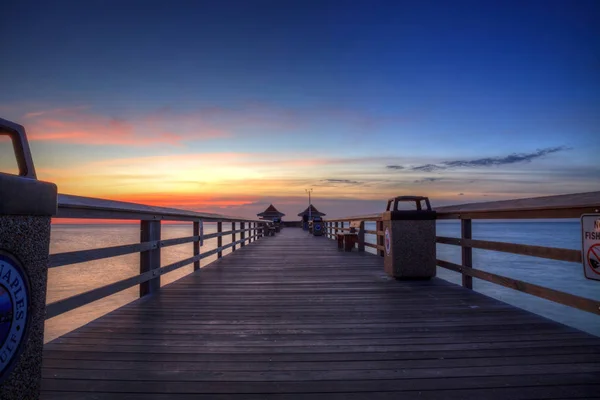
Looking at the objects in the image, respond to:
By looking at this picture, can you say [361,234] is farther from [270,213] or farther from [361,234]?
[270,213]

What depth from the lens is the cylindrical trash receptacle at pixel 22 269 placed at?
3.71 feet

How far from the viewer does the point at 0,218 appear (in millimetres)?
1150

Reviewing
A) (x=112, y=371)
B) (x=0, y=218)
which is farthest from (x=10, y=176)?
(x=112, y=371)

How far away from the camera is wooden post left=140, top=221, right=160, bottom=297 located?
452cm

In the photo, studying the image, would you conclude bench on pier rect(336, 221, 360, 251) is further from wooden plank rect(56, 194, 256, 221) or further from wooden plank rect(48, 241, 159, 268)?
wooden plank rect(48, 241, 159, 268)

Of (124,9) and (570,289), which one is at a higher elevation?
(124,9)

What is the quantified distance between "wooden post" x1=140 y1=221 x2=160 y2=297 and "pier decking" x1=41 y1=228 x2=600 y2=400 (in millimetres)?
349

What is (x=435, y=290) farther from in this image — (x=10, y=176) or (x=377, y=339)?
(x=10, y=176)

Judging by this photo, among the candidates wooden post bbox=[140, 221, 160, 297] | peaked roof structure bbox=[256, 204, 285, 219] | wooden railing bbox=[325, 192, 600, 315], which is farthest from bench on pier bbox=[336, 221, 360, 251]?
peaked roof structure bbox=[256, 204, 285, 219]

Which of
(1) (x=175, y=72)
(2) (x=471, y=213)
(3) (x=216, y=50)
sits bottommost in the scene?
(2) (x=471, y=213)

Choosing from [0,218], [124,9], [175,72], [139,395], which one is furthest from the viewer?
[175,72]

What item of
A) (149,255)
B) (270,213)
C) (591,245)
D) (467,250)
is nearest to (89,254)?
(149,255)

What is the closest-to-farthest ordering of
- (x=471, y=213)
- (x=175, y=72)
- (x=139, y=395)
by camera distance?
1. (x=139, y=395)
2. (x=471, y=213)
3. (x=175, y=72)

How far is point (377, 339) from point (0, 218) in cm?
262
